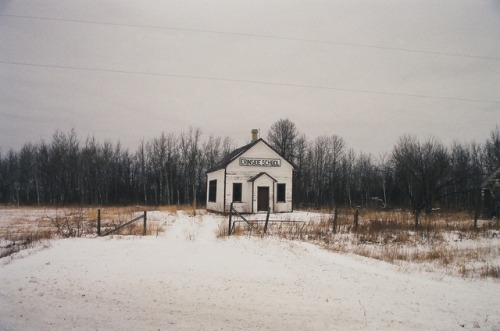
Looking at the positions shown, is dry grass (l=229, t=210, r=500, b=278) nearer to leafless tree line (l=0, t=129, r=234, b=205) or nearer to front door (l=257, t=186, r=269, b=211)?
front door (l=257, t=186, r=269, b=211)

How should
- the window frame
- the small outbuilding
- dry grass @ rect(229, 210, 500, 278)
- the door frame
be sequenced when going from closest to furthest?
1. dry grass @ rect(229, 210, 500, 278)
2. the small outbuilding
3. the door frame
4. the window frame

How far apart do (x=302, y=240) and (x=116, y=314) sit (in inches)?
370

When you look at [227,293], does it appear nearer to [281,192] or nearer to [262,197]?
[262,197]

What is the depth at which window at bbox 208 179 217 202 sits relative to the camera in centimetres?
2991

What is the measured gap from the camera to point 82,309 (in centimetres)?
625

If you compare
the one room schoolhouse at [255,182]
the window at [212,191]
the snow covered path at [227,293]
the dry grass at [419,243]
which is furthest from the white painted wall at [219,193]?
the snow covered path at [227,293]

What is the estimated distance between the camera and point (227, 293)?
286 inches

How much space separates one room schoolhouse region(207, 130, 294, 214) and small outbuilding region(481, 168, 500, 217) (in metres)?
15.3

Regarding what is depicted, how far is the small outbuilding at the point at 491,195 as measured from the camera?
25369 mm

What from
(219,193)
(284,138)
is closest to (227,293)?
(219,193)

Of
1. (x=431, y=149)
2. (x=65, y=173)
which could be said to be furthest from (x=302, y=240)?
(x=65, y=173)

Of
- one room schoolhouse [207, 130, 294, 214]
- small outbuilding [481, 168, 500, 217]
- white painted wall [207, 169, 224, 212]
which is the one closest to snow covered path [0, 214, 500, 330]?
one room schoolhouse [207, 130, 294, 214]

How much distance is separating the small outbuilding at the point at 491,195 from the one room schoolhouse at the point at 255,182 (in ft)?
50.3

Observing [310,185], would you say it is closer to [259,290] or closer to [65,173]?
[65,173]
